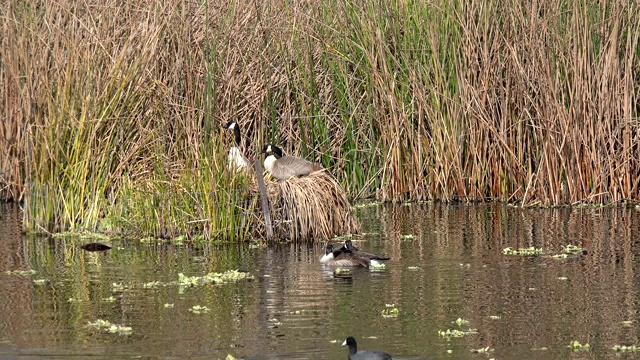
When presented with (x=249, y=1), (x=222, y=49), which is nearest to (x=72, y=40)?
(x=222, y=49)

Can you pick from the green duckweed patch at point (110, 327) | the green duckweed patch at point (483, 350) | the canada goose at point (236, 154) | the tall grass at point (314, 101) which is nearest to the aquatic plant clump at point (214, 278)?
the green duckweed patch at point (110, 327)

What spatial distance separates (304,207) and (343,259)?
6.59 feet

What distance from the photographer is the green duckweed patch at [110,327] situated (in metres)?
11.3

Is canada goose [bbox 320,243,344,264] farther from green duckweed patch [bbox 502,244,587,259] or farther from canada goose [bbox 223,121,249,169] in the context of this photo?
canada goose [bbox 223,121,249,169]

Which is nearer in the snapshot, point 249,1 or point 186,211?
point 186,211

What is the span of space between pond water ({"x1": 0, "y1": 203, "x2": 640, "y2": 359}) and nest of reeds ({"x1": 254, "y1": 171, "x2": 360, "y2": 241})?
1.17ft

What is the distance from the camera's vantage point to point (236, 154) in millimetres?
17328

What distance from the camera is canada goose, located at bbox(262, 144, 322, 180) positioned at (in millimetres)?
18417

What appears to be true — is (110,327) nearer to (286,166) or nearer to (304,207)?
(304,207)

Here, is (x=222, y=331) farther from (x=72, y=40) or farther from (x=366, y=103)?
(x=366, y=103)

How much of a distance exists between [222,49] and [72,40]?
273 centimetres

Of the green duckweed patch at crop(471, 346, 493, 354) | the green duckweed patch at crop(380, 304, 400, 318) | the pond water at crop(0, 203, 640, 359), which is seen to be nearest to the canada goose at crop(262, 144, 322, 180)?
the pond water at crop(0, 203, 640, 359)

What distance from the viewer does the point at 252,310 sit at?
12.2 metres

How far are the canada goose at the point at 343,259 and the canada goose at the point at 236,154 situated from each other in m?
2.43
